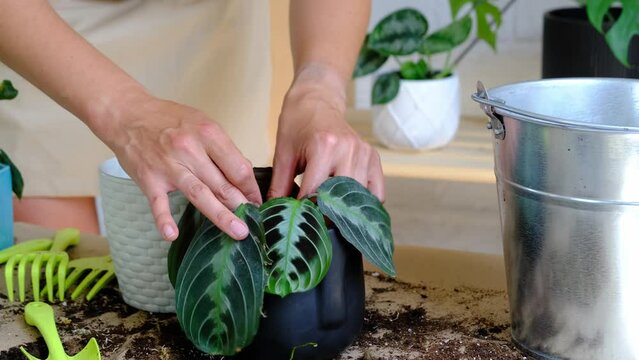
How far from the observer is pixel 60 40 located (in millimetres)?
848

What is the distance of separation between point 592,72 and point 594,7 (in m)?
0.31

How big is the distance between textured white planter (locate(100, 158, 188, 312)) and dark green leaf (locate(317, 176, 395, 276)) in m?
0.16

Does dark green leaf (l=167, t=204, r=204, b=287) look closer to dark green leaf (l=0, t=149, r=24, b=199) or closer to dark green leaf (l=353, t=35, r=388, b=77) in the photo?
dark green leaf (l=0, t=149, r=24, b=199)

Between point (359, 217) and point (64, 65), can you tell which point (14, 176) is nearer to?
point (64, 65)

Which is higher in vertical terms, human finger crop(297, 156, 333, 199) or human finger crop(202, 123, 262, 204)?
human finger crop(202, 123, 262, 204)

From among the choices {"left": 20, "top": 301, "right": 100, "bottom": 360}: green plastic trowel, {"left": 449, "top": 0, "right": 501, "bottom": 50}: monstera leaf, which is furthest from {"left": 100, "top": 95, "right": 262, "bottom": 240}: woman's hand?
{"left": 449, "top": 0, "right": 501, "bottom": 50}: monstera leaf

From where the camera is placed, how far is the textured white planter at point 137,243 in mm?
851

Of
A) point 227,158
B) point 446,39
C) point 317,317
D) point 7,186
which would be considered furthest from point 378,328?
point 446,39

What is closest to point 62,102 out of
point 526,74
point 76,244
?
point 76,244

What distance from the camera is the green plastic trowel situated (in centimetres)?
77

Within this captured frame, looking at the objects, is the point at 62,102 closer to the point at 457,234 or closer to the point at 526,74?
the point at 457,234

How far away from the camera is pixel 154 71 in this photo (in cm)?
131

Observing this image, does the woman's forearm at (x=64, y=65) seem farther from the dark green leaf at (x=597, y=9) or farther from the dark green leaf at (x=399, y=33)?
the dark green leaf at (x=399, y=33)

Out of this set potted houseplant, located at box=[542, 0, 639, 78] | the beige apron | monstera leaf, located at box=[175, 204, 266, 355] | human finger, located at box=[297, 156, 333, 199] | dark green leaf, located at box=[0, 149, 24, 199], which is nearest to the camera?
monstera leaf, located at box=[175, 204, 266, 355]
